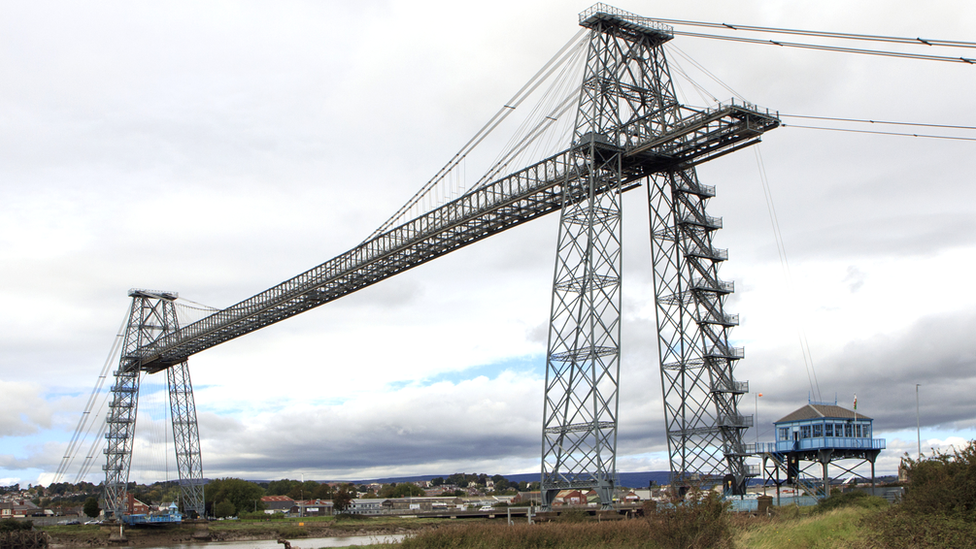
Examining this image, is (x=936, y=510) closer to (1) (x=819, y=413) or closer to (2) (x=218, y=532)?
(1) (x=819, y=413)

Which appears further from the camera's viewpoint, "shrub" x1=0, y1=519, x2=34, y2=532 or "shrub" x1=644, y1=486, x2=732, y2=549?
"shrub" x1=0, y1=519, x2=34, y2=532

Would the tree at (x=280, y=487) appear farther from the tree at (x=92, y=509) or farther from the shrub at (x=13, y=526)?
the shrub at (x=13, y=526)

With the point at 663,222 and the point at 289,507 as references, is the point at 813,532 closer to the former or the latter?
the point at 663,222

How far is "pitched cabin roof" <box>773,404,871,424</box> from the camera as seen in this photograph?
1424 inches

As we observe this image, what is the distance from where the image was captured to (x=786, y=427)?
3728 cm

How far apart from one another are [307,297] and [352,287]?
4.15 m

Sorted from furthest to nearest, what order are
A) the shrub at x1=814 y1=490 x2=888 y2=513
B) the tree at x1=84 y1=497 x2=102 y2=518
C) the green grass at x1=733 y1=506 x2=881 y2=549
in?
the tree at x1=84 y1=497 x2=102 y2=518 < the shrub at x1=814 y1=490 x2=888 y2=513 < the green grass at x1=733 y1=506 x2=881 y2=549

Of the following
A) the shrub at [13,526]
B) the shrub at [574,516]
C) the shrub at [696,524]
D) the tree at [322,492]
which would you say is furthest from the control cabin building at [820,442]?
the tree at [322,492]

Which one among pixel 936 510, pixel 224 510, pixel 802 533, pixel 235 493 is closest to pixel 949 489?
pixel 936 510

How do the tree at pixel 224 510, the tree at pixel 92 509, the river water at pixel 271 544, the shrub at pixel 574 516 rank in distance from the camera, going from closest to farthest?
the shrub at pixel 574 516
the river water at pixel 271 544
the tree at pixel 92 509
the tree at pixel 224 510

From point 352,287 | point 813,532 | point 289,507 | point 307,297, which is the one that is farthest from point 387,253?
point 289,507

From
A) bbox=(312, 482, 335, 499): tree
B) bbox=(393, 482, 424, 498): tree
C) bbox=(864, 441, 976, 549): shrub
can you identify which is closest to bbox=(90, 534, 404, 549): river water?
bbox=(864, 441, 976, 549): shrub

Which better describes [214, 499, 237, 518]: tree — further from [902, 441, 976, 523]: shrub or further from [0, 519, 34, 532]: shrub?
[902, 441, 976, 523]: shrub

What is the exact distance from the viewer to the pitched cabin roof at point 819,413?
3617 centimetres
